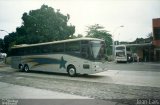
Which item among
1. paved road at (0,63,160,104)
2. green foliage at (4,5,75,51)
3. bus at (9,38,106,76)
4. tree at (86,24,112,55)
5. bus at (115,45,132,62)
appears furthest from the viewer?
tree at (86,24,112,55)

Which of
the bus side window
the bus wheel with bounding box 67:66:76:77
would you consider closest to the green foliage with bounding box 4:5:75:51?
the bus wheel with bounding box 67:66:76:77

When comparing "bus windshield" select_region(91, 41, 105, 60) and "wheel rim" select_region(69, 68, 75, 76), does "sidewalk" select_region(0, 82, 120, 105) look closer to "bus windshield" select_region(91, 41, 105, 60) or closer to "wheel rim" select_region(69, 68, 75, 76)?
"bus windshield" select_region(91, 41, 105, 60)

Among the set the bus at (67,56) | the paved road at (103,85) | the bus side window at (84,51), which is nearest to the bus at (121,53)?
the bus at (67,56)

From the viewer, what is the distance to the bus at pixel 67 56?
1472 centimetres

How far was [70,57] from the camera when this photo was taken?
52.6 feet

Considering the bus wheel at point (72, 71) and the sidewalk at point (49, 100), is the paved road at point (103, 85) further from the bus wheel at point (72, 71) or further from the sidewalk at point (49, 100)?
the bus wheel at point (72, 71)

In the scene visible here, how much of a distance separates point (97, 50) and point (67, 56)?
293 cm

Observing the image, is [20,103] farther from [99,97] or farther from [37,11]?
[37,11]

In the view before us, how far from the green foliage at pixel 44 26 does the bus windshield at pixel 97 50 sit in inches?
1095

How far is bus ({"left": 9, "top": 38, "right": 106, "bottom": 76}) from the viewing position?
14.7 meters

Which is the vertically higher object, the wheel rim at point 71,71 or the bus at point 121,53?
the bus at point 121,53

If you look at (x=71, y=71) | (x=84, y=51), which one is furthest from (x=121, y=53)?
(x=84, y=51)

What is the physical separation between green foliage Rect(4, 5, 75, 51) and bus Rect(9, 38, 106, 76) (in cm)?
2060

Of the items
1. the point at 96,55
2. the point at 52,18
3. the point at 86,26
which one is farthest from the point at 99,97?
the point at 86,26
